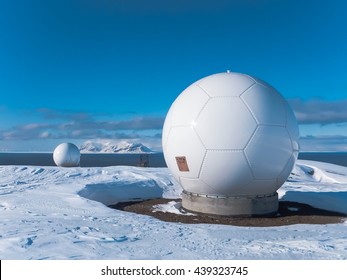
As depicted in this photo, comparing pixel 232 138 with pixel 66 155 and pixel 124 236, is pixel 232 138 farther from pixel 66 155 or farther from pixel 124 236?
pixel 66 155

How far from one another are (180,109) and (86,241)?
14.5 feet

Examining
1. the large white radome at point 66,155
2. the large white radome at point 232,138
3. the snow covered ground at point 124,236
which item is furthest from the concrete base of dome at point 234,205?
the large white radome at point 66,155

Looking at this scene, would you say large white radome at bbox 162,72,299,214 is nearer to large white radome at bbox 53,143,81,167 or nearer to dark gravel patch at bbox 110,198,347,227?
dark gravel patch at bbox 110,198,347,227

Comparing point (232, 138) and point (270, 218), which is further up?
point (232, 138)

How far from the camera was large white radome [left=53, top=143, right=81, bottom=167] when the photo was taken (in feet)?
68.2

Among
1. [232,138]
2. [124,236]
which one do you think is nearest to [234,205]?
[232,138]

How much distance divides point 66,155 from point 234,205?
1561cm

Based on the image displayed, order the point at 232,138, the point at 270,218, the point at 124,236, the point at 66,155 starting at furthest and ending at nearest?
the point at 66,155
the point at 270,218
the point at 232,138
the point at 124,236

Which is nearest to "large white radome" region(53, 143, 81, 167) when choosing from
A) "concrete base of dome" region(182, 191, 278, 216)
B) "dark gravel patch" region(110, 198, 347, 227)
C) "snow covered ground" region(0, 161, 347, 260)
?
"snow covered ground" region(0, 161, 347, 260)

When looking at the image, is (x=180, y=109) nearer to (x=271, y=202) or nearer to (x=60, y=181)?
(x=271, y=202)

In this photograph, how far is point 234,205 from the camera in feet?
26.0

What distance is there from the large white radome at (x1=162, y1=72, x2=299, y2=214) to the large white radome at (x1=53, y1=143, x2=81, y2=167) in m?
14.3

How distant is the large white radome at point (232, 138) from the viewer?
7461mm

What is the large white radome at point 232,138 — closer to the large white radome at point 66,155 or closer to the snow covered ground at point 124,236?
the snow covered ground at point 124,236
